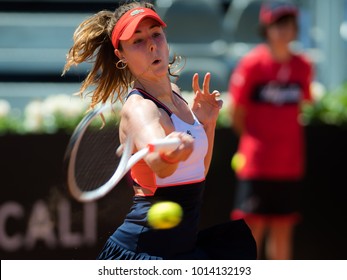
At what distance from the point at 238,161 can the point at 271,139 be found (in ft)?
0.95

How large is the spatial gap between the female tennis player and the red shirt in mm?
2663

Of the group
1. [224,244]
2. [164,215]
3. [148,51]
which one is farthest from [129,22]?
[224,244]

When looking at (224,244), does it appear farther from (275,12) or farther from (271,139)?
(275,12)

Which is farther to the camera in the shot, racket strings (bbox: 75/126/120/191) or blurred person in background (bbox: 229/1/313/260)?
blurred person in background (bbox: 229/1/313/260)

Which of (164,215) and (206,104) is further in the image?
(206,104)

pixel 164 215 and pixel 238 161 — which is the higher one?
pixel 164 215

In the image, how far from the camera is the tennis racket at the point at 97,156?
3.17 m

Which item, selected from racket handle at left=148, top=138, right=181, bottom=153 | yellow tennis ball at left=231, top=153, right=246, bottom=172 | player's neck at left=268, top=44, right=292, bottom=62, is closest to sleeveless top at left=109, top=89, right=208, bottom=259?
racket handle at left=148, top=138, right=181, bottom=153

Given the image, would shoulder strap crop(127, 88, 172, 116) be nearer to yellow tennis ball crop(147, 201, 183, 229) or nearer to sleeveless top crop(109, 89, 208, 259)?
sleeveless top crop(109, 89, 208, 259)

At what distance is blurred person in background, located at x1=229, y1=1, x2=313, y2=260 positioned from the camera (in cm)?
616

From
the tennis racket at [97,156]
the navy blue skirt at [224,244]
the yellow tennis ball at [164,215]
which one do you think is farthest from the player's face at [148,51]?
the navy blue skirt at [224,244]

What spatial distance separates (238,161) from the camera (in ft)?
20.0
